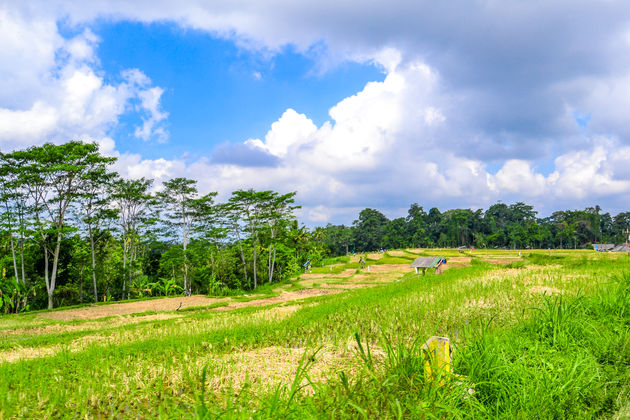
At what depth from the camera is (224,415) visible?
257cm

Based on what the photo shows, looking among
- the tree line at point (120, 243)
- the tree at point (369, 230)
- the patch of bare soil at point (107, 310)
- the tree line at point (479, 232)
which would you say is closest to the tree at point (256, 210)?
the tree line at point (120, 243)

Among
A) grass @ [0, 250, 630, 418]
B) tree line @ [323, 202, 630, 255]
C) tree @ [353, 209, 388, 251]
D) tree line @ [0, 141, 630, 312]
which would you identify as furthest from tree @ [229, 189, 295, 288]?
tree @ [353, 209, 388, 251]

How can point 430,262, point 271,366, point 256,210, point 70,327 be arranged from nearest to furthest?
1. point 271,366
2. point 70,327
3. point 430,262
4. point 256,210

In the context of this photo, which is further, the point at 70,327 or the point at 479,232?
the point at 479,232

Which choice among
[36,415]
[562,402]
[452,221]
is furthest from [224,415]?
[452,221]

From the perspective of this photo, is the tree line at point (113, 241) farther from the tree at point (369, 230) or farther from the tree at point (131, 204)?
the tree at point (369, 230)

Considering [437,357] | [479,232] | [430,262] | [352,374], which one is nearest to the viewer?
[437,357]

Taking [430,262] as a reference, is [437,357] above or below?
above

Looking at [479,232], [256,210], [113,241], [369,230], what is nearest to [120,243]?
[113,241]

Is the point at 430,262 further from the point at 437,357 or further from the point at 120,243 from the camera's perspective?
the point at 120,243

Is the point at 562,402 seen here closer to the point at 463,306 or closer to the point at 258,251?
the point at 463,306

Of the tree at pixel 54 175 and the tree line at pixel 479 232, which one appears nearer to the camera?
the tree at pixel 54 175

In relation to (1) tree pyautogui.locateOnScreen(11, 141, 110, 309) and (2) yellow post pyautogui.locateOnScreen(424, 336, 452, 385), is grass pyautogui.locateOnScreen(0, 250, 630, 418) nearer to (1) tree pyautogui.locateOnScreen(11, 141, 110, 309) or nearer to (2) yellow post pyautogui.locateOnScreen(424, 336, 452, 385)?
(2) yellow post pyautogui.locateOnScreen(424, 336, 452, 385)

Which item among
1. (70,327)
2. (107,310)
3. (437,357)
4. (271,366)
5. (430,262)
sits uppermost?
(437,357)
